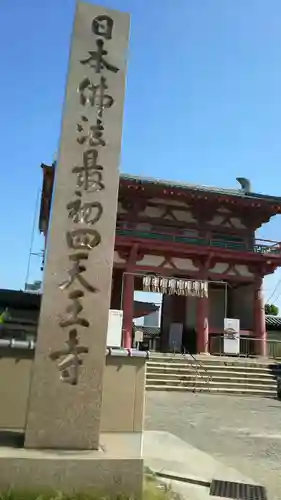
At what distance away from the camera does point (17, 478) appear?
3.21 m

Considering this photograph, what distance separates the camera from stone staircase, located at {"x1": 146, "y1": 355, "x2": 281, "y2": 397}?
46.0 ft

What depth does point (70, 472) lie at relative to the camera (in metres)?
3.29

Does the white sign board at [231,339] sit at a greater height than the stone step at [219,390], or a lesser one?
greater

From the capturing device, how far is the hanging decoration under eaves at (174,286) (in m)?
17.0

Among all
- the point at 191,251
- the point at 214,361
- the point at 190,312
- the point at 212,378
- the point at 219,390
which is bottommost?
the point at 219,390

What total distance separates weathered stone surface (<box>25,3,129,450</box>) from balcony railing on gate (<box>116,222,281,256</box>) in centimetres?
1302

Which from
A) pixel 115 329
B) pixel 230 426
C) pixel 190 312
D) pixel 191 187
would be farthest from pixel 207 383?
pixel 191 187

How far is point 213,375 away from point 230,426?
675 cm

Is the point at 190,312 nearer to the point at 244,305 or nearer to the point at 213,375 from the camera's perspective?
the point at 244,305

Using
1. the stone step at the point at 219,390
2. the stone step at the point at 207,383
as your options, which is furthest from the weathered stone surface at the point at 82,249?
the stone step at the point at 207,383

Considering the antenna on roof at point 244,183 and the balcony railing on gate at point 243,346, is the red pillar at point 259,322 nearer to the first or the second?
the balcony railing on gate at point 243,346

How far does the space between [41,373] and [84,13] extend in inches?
148

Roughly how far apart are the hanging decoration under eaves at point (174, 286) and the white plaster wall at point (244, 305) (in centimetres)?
306

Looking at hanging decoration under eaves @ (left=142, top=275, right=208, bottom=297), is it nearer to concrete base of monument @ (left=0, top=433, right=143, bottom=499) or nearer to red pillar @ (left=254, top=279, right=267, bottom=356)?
red pillar @ (left=254, top=279, right=267, bottom=356)
